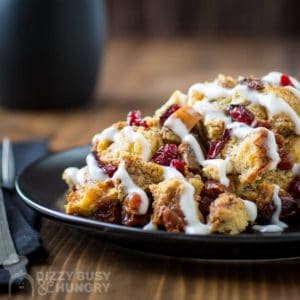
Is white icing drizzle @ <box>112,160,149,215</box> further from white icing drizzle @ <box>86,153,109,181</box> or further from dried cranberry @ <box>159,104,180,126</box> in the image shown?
dried cranberry @ <box>159,104,180,126</box>

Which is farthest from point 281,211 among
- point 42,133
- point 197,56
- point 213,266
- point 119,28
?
point 119,28

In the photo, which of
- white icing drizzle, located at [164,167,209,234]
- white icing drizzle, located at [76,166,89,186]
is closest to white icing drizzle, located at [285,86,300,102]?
white icing drizzle, located at [164,167,209,234]

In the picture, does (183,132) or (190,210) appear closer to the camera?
(190,210)

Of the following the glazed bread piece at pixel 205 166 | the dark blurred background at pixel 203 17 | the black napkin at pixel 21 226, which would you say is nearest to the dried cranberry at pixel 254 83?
the glazed bread piece at pixel 205 166

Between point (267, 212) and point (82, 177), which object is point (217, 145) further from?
point (82, 177)

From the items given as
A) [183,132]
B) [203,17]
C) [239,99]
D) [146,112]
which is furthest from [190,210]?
[203,17]

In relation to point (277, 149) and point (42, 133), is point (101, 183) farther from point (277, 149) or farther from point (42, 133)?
point (42, 133)

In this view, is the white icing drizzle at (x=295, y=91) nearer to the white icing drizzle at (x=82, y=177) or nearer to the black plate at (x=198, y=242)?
the black plate at (x=198, y=242)
